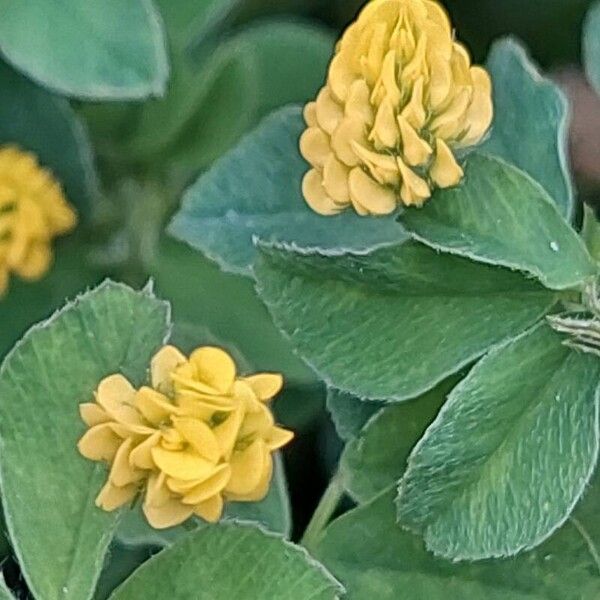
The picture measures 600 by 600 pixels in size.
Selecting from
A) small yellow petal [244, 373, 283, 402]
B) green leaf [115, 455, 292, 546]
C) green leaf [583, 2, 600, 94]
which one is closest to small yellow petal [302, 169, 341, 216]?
small yellow petal [244, 373, 283, 402]

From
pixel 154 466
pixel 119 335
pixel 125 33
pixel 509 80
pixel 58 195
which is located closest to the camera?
pixel 154 466

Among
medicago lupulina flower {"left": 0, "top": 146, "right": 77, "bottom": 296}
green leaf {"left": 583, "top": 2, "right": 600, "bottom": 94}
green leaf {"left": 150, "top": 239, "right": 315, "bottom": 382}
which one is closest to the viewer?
green leaf {"left": 583, "top": 2, "right": 600, "bottom": 94}

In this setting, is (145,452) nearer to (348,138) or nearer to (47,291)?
(348,138)

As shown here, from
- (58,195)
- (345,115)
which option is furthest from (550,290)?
(58,195)

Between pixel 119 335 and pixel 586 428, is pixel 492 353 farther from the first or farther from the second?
pixel 119 335

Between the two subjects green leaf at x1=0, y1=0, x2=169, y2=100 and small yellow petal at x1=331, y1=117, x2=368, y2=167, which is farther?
green leaf at x1=0, y1=0, x2=169, y2=100

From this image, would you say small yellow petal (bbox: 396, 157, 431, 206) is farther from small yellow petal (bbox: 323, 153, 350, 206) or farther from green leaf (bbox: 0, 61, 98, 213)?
green leaf (bbox: 0, 61, 98, 213)
